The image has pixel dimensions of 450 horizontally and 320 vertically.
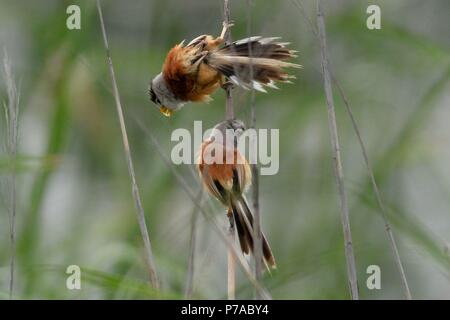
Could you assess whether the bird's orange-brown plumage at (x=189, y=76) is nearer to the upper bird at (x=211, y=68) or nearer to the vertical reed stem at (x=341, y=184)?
the upper bird at (x=211, y=68)

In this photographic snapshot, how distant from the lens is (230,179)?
257cm

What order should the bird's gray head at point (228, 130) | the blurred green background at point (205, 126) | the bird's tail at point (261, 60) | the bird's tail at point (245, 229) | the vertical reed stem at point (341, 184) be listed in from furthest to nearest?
the blurred green background at point (205, 126) < the bird's tail at point (261, 60) < the bird's tail at point (245, 229) < the bird's gray head at point (228, 130) < the vertical reed stem at point (341, 184)

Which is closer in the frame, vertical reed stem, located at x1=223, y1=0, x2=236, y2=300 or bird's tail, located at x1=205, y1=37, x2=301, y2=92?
vertical reed stem, located at x1=223, y1=0, x2=236, y2=300

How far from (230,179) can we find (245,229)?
176 mm

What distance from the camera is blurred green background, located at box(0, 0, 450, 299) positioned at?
137 inches

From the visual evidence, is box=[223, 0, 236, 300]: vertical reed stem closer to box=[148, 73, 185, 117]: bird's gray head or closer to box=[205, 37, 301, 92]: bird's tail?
box=[205, 37, 301, 92]: bird's tail

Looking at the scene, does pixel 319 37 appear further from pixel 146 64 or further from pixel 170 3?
pixel 170 3

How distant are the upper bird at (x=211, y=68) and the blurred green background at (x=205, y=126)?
41 cm

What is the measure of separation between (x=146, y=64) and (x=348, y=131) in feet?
3.31

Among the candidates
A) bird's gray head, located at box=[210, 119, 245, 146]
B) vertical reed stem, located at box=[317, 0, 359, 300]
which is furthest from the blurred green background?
vertical reed stem, located at box=[317, 0, 359, 300]

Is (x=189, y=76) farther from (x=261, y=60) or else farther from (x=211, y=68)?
(x=261, y=60)

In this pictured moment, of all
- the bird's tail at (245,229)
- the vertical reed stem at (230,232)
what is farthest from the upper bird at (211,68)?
the bird's tail at (245,229)

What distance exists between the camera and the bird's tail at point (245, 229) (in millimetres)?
2441
